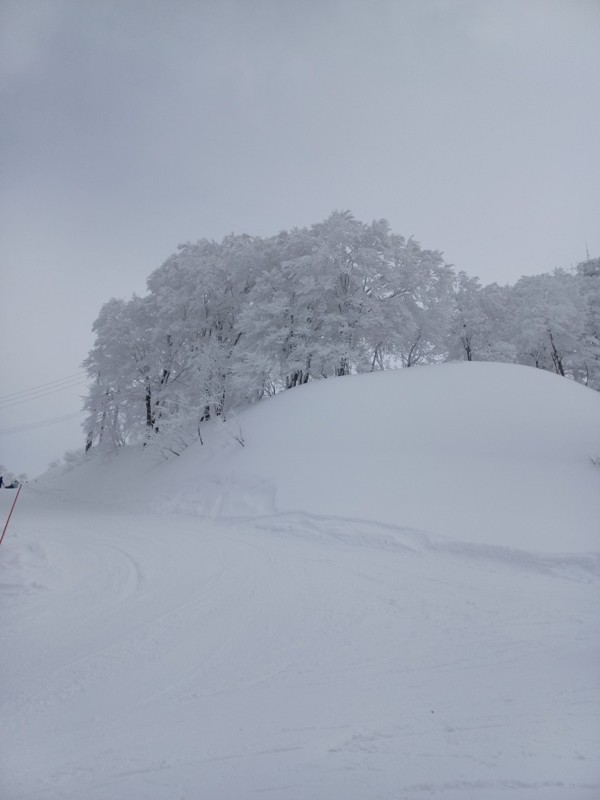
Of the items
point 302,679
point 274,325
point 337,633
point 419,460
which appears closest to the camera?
point 302,679

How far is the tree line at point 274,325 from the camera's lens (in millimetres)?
21281

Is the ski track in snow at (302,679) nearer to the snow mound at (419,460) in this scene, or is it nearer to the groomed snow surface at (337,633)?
the groomed snow surface at (337,633)

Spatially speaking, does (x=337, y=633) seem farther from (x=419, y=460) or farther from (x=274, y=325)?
(x=274, y=325)

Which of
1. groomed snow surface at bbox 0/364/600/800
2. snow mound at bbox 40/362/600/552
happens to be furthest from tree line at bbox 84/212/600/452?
groomed snow surface at bbox 0/364/600/800

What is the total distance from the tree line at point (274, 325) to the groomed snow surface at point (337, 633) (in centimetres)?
933

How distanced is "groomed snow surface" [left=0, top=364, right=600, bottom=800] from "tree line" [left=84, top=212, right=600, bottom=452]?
933cm

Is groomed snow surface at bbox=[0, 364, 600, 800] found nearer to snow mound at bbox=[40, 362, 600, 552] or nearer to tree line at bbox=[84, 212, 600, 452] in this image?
snow mound at bbox=[40, 362, 600, 552]

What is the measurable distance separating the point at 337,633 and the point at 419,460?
308 inches

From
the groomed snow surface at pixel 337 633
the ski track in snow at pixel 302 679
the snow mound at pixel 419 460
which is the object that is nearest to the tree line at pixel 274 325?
the snow mound at pixel 419 460

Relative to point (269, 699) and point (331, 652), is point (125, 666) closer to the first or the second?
point (269, 699)

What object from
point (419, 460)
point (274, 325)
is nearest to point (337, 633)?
point (419, 460)

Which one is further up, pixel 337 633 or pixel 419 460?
pixel 419 460

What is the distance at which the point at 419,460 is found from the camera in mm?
11672

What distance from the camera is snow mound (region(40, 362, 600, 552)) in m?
8.95
